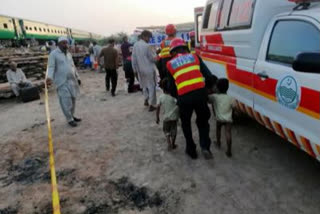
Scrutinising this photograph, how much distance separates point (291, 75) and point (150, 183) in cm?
201

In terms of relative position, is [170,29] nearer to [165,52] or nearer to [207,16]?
[165,52]

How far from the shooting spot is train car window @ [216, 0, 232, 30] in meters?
4.46

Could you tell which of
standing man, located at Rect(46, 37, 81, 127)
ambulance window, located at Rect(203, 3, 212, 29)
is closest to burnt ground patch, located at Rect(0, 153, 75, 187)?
standing man, located at Rect(46, 37, 81, 127)

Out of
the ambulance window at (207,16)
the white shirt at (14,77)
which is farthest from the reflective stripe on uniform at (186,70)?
the white shirt at (14,77)

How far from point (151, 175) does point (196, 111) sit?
1027mm

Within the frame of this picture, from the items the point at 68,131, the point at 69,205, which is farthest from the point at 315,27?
the point at 68,131

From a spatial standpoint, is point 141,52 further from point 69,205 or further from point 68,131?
point 69,205

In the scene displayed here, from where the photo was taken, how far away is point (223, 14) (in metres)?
4.61

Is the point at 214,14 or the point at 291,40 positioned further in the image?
the point at 214,14

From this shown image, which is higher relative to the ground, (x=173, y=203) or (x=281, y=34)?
(x=281, y=34)

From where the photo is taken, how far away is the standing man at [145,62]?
5926mm

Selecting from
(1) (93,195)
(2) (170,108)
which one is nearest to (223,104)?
(2) (170,108)

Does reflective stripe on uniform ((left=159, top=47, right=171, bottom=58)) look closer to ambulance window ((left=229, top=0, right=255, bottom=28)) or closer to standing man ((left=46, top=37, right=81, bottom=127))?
ambulance window ((left=229, top=0, right=255, bottom=28))

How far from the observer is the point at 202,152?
12.4 feet
